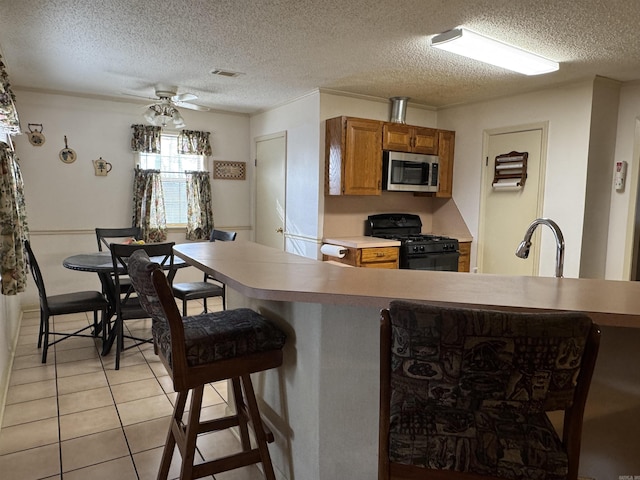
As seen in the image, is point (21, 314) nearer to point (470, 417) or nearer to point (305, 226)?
point (305, 226)

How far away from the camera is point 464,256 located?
186 inches

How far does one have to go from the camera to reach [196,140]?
5.18 m

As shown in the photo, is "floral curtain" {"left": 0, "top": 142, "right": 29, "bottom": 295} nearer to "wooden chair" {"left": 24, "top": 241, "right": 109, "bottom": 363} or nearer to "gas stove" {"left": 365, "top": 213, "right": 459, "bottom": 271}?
"wooden chair" {"left": 24, "top": 241, "right": 109, "bottom": 363}

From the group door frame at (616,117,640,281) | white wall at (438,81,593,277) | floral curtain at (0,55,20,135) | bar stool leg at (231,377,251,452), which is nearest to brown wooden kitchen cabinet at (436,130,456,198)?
white wall at (438,81,593,277)

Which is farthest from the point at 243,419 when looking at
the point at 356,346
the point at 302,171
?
the point at 302,171

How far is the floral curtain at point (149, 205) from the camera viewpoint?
486 centimetres

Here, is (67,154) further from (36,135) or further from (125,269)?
(125,269)

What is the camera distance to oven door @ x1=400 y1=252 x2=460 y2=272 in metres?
4.28

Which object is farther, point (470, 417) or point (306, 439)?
point (306, 439)

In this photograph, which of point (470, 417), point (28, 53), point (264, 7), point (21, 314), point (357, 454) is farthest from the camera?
point (21, 314)

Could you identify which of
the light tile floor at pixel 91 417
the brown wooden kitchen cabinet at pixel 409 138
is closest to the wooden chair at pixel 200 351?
the light tile floor at pixel 91 417

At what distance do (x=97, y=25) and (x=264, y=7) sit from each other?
113cm

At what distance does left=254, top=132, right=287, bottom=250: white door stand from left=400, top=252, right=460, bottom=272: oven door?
5.12 feet

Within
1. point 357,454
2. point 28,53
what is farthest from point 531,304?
point 28,53
